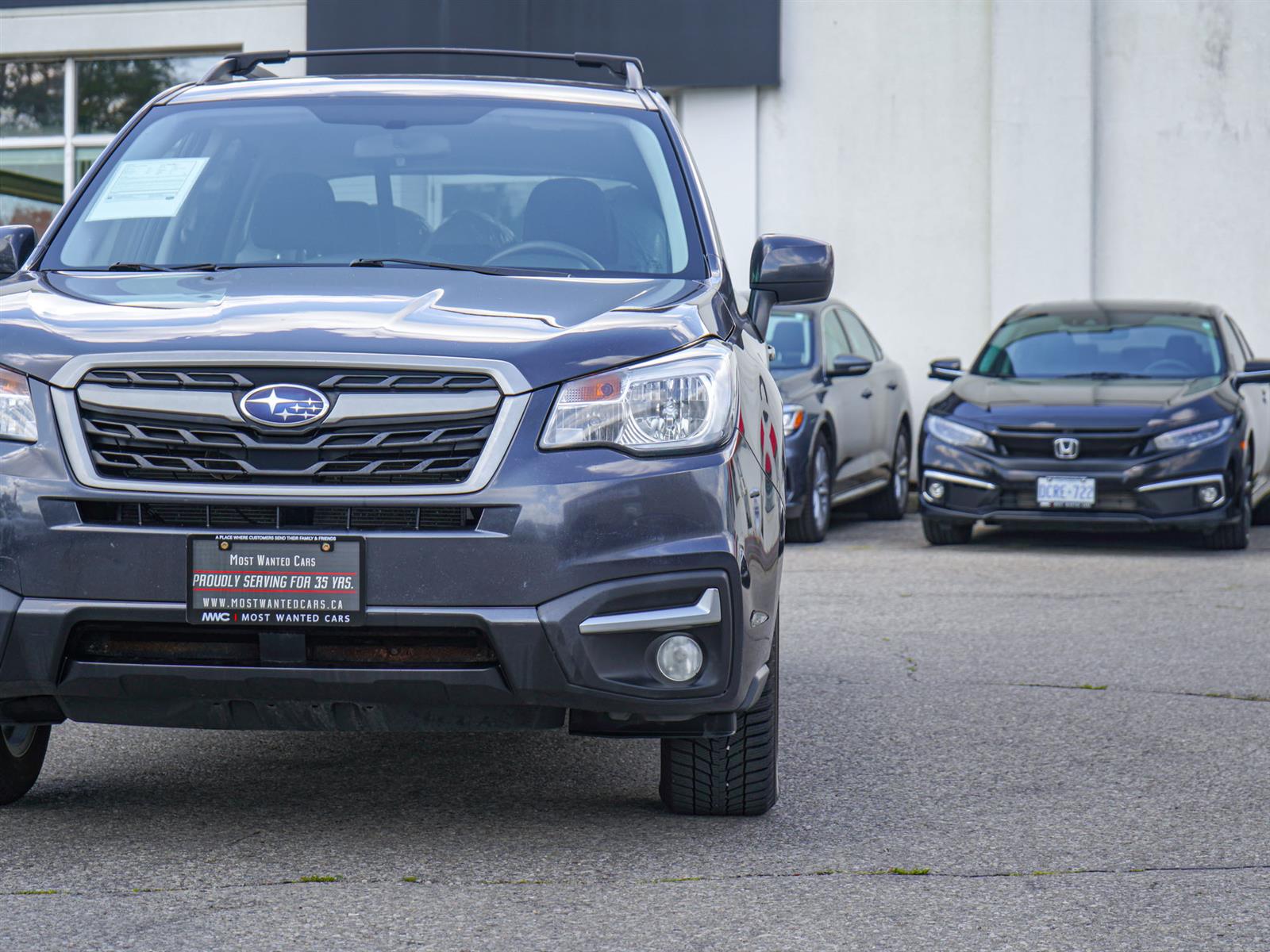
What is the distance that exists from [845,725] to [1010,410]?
5872 millimetres

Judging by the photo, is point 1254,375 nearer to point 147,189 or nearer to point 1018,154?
point 1018,154

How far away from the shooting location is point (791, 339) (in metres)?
12.4

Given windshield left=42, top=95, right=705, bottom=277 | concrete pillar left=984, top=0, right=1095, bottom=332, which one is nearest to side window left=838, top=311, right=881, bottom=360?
concrete pillar left=984, top=0, right=1095, bottom=332

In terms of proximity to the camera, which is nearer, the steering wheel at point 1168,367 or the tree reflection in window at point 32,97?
the steering wheel at point 1168,367

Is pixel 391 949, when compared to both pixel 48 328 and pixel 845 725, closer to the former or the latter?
pixel 48 328

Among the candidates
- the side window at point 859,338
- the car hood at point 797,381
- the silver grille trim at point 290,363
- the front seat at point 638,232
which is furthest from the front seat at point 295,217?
the side window at point 859,338

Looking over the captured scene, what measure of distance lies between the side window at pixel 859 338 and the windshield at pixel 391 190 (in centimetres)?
797

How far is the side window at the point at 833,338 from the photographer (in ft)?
40.7

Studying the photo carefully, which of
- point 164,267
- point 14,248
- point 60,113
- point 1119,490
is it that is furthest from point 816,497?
point 60,113

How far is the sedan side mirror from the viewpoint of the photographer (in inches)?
496

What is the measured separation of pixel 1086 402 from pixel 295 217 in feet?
24.0

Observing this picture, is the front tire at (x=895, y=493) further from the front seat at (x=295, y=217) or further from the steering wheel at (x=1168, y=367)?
the front seat at (x=295, y=217)

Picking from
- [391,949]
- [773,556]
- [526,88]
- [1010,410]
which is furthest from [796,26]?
[391,949]

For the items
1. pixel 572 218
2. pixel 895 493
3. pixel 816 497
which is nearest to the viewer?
pixel 572 218
